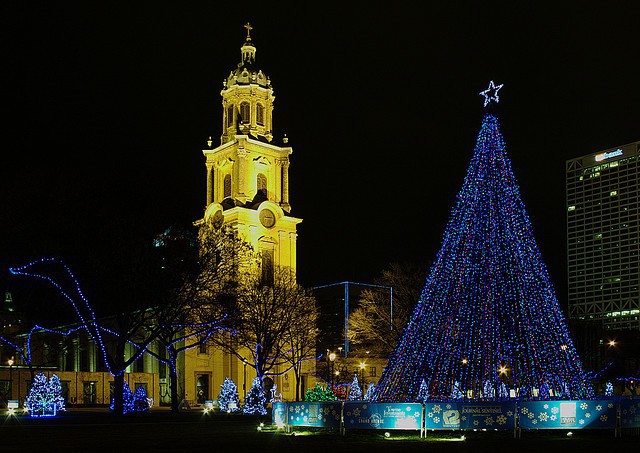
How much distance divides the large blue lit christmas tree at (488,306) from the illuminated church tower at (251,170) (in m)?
58.4

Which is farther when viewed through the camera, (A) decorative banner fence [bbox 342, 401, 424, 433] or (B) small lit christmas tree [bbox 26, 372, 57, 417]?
(B) small lit christmas tree [bbox 26, 372, 57, 417]

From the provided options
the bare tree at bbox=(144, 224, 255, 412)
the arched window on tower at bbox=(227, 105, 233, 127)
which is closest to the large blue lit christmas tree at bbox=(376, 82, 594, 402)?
the bare tree at bbox=(144, 224, 255, 412)

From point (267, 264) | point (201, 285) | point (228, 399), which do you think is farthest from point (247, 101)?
point (201, 285)

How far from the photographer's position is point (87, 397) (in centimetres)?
8338

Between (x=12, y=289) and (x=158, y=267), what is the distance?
8.55 m

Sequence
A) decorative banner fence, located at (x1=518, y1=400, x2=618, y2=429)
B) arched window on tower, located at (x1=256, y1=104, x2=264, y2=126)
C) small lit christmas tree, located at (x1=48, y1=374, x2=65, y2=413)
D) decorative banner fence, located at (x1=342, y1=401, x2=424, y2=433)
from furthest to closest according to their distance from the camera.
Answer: arched window on tower, located at (x1=256, y1=104, x2=264, y2=126)
small lit christmas tree, located at (x1=48, y1=374, x2=65, y2=413)
decorative banner fence, located at (x1=342, y1=401, x2=424, y2=433)
decorative banner fence, located at (x1=518, y1=400, x2=618, y2=429)

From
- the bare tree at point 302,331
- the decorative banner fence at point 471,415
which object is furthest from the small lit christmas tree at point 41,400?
the decorative banner fence at point 471,415

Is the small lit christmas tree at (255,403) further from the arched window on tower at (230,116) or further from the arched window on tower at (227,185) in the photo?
the arched window on tower at (230,116)

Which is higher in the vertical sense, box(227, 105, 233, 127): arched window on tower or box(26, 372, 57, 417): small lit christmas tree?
box(227, 105, 233, 127): arched window on tower

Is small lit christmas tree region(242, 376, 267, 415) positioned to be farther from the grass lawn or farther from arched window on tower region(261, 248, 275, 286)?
arched window on tower region(261, 248, 275, 286)

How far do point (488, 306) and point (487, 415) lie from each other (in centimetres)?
682

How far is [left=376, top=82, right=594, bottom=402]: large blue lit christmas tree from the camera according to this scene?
3622 cm

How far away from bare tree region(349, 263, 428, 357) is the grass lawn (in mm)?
34537

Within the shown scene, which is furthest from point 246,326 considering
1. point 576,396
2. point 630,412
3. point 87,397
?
point 630,412
